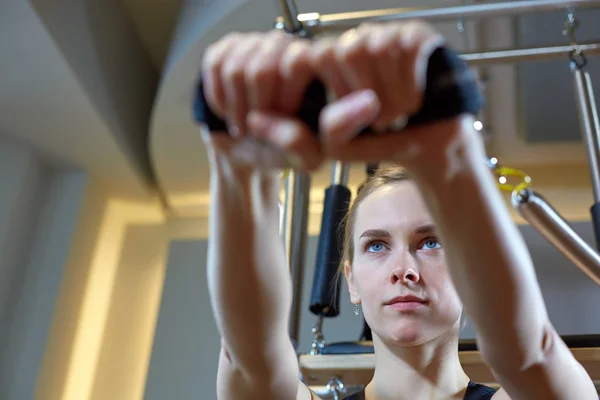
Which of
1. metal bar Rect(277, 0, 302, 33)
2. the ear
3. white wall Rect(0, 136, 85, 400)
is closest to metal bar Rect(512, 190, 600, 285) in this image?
the ear

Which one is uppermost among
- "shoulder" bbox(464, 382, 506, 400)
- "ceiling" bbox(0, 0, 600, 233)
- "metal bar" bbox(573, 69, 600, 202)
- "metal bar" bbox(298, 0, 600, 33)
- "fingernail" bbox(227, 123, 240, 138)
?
"ceiling" bbox(0, 0, 600, 233)

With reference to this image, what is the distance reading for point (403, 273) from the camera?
1.82 feet

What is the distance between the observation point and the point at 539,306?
1.25ft

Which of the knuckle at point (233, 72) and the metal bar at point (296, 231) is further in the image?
the metal bar at point (296, 231)

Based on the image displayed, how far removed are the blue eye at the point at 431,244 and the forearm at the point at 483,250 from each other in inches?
7.3

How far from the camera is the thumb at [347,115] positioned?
0.25 metres

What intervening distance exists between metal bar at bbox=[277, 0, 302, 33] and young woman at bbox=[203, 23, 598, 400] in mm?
324

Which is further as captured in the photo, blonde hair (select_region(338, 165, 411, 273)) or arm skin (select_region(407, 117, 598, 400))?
blonde hair (select_region(338, 165, 411, 273))

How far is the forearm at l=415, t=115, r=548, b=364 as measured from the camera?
33cm

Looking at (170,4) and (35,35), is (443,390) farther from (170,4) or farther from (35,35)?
(170,4)

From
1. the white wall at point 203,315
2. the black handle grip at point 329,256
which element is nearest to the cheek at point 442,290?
the black handle grip at point 329,256

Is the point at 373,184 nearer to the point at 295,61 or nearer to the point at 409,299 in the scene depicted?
the point at 409,299

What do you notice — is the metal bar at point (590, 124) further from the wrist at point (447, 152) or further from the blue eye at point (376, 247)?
the wrist at point (447, 152)

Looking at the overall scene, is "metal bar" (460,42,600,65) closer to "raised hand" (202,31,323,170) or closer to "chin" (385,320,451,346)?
"chin" (385,320,451,346)
